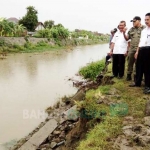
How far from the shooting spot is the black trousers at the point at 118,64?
6.46 m

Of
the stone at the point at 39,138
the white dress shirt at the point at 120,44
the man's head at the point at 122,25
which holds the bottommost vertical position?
the stone at the point at 39,138

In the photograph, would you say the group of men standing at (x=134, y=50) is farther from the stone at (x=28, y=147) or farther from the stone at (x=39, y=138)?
the stone at (x=28, y=147)

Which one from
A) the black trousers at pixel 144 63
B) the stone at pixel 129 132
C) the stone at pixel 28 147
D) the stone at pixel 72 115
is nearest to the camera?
the stone at pixel 129 132

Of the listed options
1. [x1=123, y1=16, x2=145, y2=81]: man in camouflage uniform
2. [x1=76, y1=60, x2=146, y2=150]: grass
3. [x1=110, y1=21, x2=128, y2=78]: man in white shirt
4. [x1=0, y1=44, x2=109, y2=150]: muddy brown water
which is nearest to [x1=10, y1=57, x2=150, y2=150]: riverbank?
[x1=76, y1=60, x2=146, y2=150]: grass

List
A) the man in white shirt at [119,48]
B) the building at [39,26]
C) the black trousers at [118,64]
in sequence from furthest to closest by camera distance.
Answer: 1. the building at [39,26]
2. the black trousers at [118,64]
3. the man in white shirt at [119,48]

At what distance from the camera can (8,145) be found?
17.6 ft

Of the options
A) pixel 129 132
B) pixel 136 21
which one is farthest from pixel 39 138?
pixel 136 21

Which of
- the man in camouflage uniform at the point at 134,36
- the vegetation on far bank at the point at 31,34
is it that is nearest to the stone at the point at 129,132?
the man in camouflage uniform at the point at 134,36

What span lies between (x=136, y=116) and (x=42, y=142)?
2.05 metres

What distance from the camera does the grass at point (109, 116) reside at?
334cm

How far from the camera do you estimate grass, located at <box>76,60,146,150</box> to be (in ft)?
11.0

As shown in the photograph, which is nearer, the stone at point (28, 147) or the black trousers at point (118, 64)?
the stone at point (28, 147)

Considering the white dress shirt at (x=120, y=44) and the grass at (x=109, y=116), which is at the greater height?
the white dress shirt at (x=120, y=44)

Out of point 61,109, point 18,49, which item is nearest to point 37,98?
point 61,109
